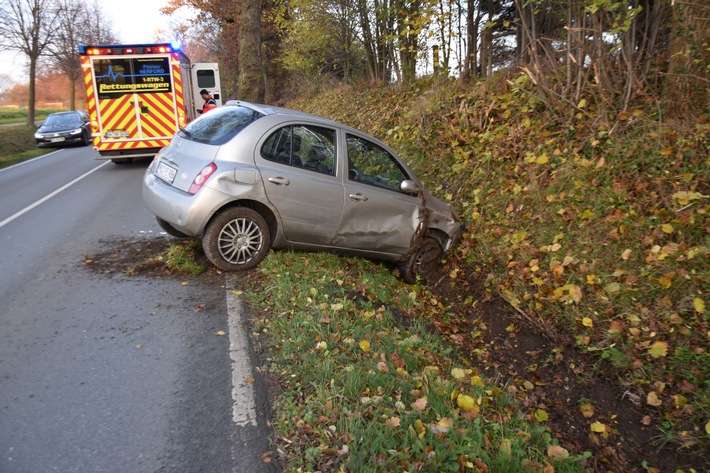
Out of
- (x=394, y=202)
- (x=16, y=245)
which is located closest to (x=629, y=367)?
(x=394, y=202)

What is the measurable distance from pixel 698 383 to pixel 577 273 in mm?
1618

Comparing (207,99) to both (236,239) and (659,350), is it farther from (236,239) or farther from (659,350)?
(659,350)

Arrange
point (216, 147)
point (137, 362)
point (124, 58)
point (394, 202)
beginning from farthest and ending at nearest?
point (124, 58)
point (394, 202)
point (216, 147)
point (137, 362)

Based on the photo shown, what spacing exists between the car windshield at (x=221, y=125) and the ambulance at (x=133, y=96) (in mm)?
7633

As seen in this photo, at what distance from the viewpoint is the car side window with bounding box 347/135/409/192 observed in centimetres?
578

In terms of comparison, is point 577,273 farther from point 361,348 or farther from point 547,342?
point 361,348

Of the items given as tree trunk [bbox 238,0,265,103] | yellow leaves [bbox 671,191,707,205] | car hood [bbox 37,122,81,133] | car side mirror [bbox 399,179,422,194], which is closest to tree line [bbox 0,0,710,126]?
tree trunk [bbox 238,0,265,103]

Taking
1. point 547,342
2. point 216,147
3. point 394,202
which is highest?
point 216,147

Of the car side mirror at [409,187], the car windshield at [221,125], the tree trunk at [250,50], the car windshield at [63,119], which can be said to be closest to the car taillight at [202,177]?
the car windshield at [221,125]

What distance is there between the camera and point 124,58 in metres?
12.0

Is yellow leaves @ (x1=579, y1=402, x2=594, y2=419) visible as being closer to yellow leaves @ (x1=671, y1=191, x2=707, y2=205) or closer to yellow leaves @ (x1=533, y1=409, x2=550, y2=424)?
yellow leaves @ (x1=533, y1=409, x2=550, y2=424)

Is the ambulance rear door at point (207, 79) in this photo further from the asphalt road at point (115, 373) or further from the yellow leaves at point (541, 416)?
the yellow leaves at point (541, 416)

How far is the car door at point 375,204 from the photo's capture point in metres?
5.74

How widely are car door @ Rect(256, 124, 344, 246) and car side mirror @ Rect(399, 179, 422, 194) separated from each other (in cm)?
82
